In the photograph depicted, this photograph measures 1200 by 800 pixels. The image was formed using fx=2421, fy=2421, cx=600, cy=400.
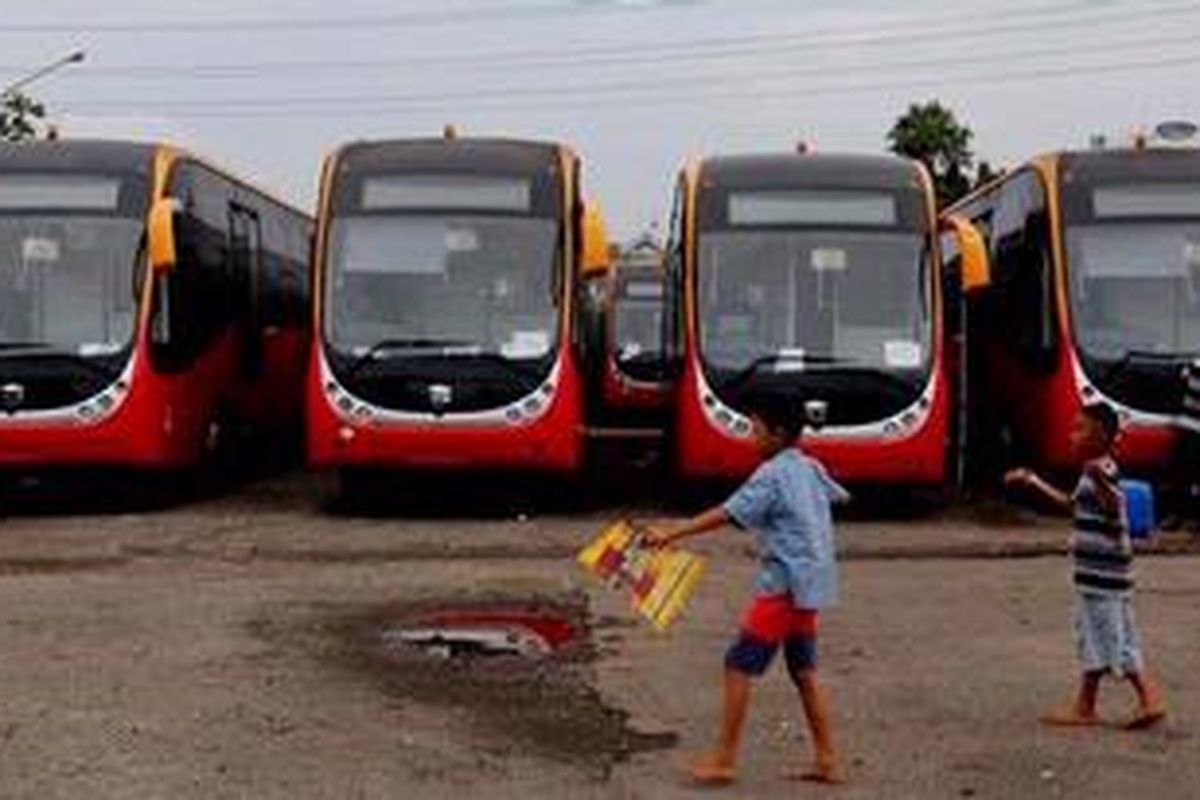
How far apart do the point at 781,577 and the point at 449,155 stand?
1183cm

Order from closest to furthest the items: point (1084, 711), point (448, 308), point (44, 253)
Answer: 1. point (1084, 711)
2. point (448, 308)
3. point (44, 253)

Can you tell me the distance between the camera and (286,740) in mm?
9930

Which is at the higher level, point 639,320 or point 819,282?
point 819,282

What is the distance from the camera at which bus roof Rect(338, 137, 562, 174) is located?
20472mm

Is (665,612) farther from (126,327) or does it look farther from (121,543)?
(126,327)

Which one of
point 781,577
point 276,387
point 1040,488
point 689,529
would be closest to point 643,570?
point 689,529

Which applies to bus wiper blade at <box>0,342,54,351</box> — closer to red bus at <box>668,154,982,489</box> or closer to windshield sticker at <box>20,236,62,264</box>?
windshield sticker at <box>20,236,62,264</box>

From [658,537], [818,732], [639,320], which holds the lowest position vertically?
[639,320]

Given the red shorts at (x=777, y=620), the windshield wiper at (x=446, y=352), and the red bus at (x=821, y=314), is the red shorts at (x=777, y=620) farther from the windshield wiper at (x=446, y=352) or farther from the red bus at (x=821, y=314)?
the windshield wiper at (x=446, y=352)

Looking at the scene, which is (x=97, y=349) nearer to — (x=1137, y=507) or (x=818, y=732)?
(x=1137, y=507)

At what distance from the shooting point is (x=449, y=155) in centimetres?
2061

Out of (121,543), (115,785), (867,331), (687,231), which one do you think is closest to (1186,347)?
(867,331)

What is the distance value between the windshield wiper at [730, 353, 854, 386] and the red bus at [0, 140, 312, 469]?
471 centimetres

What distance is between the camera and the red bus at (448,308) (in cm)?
1952
